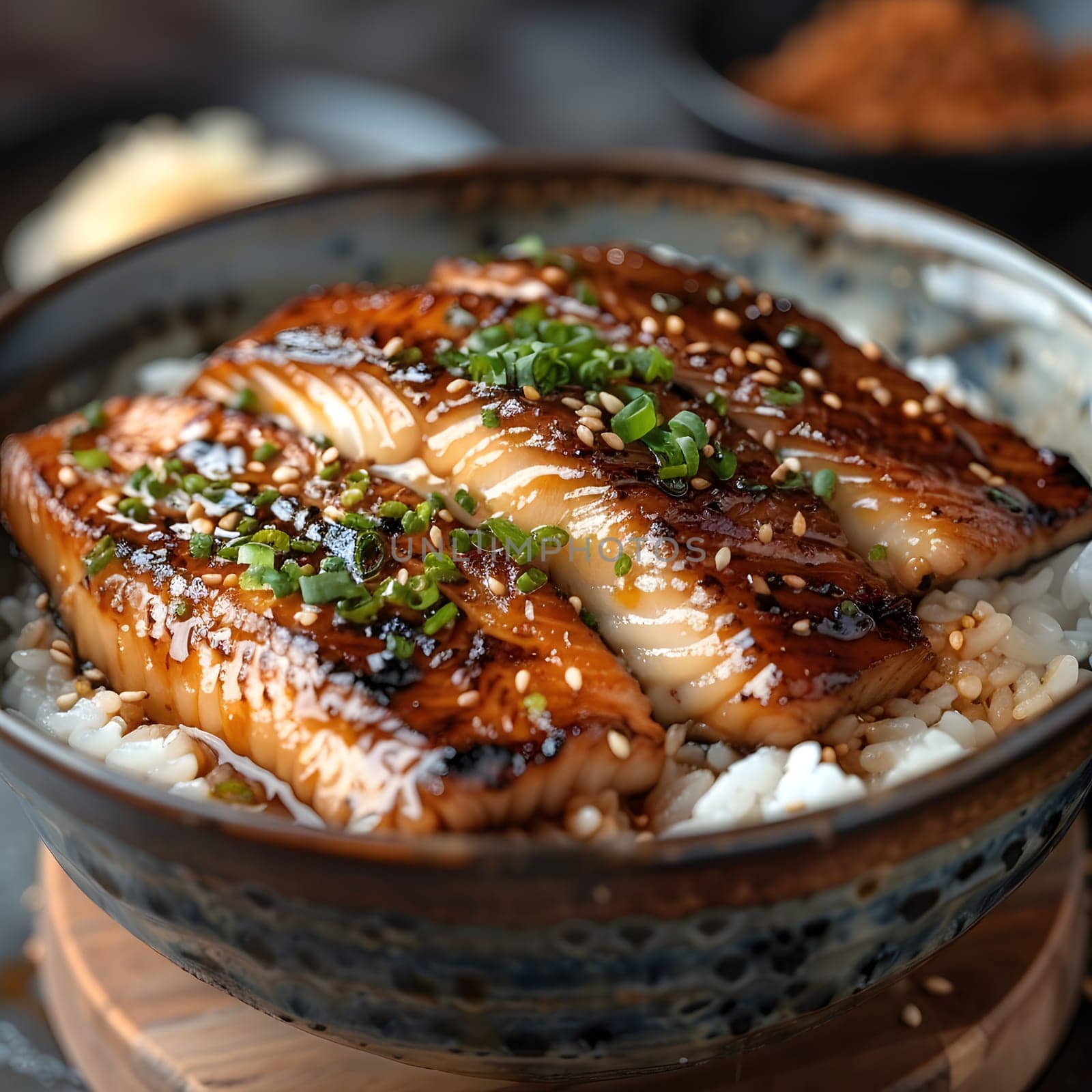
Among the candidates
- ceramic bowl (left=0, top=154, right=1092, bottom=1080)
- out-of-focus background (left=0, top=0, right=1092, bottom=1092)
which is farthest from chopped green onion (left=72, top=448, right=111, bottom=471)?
out-of-focus background (left=0, top=0, right=1092, bottom=1092)

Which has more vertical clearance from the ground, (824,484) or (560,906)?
(824,484)

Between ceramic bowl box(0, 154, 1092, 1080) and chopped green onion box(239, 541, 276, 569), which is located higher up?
chopped green onion box(239, 541, 276, 569)

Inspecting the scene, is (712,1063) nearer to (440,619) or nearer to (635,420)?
(440,619)

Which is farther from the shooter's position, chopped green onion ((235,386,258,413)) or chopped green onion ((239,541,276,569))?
chopped green onion ((235,386,258,413))

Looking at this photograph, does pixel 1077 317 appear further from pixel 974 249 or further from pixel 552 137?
pixel 552 137

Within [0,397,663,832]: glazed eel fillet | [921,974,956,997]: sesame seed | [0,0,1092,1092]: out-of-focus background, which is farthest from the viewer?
[0,0,1092,1092]: out-of-focus background

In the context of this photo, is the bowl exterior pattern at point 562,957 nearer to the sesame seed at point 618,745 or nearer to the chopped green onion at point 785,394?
the sesame seed at point 618,745

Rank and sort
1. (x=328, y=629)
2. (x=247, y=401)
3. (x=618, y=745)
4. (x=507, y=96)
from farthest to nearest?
(x=507, y=96) → (x=247, y=401) → (x=328, y=629) → (x=618, y=745)

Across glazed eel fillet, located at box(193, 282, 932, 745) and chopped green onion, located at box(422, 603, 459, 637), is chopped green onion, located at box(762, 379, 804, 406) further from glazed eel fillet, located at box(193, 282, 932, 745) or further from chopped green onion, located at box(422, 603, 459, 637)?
chopped green onion, located at box(422, 603, 459, 637)

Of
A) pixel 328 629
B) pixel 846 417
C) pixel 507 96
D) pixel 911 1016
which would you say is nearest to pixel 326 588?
pixel 328 629
